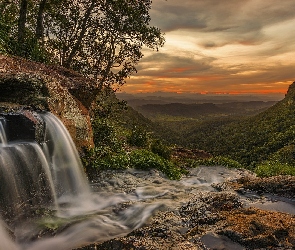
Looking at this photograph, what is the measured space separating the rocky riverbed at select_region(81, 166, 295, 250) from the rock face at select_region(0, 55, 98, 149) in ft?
8.56

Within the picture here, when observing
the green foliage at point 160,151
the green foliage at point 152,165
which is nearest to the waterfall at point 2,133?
the green foliage at point 152,165

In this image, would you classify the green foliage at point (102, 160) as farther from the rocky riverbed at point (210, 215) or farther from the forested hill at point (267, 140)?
the forested hill at point (267, 140)

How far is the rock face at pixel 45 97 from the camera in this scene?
11.2m

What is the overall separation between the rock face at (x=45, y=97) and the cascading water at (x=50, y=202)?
2.95ft

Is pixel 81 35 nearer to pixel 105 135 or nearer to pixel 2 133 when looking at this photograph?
pixel 105 135

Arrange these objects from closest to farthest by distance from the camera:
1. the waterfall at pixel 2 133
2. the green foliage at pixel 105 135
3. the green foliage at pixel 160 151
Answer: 1. the waterfall at pixel 2 133
2. the green foliage at pixel 105 135
3. the green foliage at pixel 160 151

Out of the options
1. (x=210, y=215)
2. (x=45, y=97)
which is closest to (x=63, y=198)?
(x=45, y=97)

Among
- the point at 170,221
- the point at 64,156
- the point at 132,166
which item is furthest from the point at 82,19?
the point at 170,221

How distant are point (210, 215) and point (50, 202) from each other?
5.10 metres

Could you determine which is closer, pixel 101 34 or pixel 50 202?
pixel 50 202

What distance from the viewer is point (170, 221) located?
26.6 ft

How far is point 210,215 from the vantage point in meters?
8.15

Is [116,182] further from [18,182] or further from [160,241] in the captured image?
[160,241]

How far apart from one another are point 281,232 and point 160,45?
19602 millimetres
